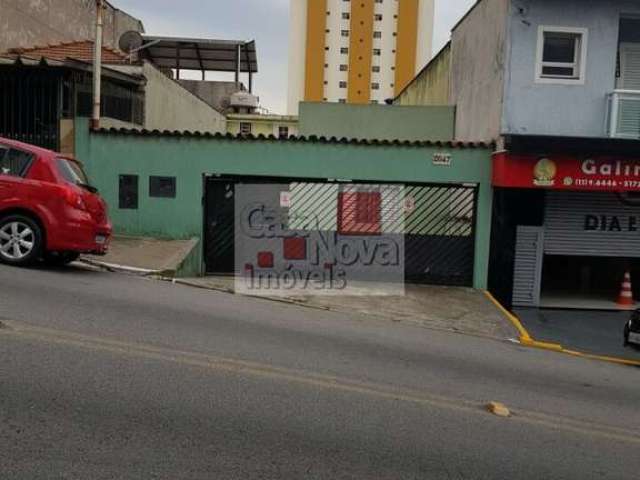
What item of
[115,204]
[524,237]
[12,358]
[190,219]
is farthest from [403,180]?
[12,358]

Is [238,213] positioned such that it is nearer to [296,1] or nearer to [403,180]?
[403,180]

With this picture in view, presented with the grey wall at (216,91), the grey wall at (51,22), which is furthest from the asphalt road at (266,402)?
the grey wall at (216,91)

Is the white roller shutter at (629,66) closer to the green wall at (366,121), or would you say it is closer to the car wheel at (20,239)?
the green wall at (366,121)

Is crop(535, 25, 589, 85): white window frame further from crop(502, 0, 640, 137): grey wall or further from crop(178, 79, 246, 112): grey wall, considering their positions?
crop(178, 79, 246, 112): grey wall

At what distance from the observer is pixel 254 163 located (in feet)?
47.3

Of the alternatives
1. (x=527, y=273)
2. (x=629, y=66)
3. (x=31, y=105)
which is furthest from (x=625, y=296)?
(x=31, y=105)

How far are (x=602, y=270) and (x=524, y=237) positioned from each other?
15.4ft

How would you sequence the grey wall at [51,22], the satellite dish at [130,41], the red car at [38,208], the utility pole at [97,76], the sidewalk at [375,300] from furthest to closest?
1. the satellite dish at [130,41]
2. the grey wall at [51,22]
3. the utility pole at [97,76]
4. the sidewalk at [375,300]
5. the red car at [38,208]

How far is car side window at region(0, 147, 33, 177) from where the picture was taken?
9406mm

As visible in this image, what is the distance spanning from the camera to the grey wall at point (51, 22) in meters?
18.4

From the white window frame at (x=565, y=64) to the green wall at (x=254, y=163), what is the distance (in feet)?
7.07

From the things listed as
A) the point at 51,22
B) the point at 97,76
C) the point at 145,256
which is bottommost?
the point at 145,256

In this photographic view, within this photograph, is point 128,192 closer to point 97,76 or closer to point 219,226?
point 219,226

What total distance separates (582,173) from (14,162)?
427 inches
